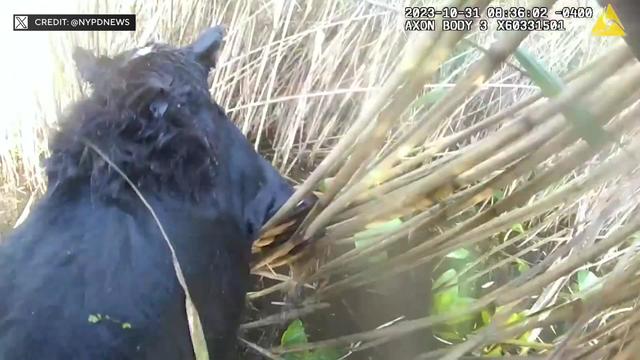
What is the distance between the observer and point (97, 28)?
24.1 inches

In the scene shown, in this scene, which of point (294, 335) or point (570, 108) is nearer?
point (570, 108)

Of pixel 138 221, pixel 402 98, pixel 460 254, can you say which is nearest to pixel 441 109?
pixel 402 98

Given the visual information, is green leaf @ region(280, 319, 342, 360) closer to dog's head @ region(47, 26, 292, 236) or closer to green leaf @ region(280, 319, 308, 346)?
green leaf @ region(280, 319, 308, 346)

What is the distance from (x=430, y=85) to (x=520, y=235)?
0.17 m

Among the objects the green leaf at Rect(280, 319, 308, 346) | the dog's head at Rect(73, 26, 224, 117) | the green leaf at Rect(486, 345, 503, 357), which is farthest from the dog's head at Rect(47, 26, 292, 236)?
the green leaf at Rect(486, 345, 503, 357)

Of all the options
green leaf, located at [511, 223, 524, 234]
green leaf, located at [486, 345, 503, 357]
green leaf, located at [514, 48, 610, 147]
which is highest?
green leaf, located at [514, 48, 610, 147]

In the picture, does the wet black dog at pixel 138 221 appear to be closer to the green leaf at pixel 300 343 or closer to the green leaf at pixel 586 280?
the green leaf at pixel 300 343

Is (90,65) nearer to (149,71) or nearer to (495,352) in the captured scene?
(149,71)

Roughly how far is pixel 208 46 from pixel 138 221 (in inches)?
6.9

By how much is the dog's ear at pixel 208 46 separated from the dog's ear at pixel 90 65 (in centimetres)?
7

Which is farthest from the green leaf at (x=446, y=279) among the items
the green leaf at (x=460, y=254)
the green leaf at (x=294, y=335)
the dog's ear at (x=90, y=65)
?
the dog's ear at (x=90, y=65)

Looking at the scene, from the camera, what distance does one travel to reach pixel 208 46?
2.11 feet

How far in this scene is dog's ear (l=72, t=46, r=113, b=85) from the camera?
61cm

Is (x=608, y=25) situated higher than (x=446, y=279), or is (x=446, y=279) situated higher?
(x=608, y=25)
